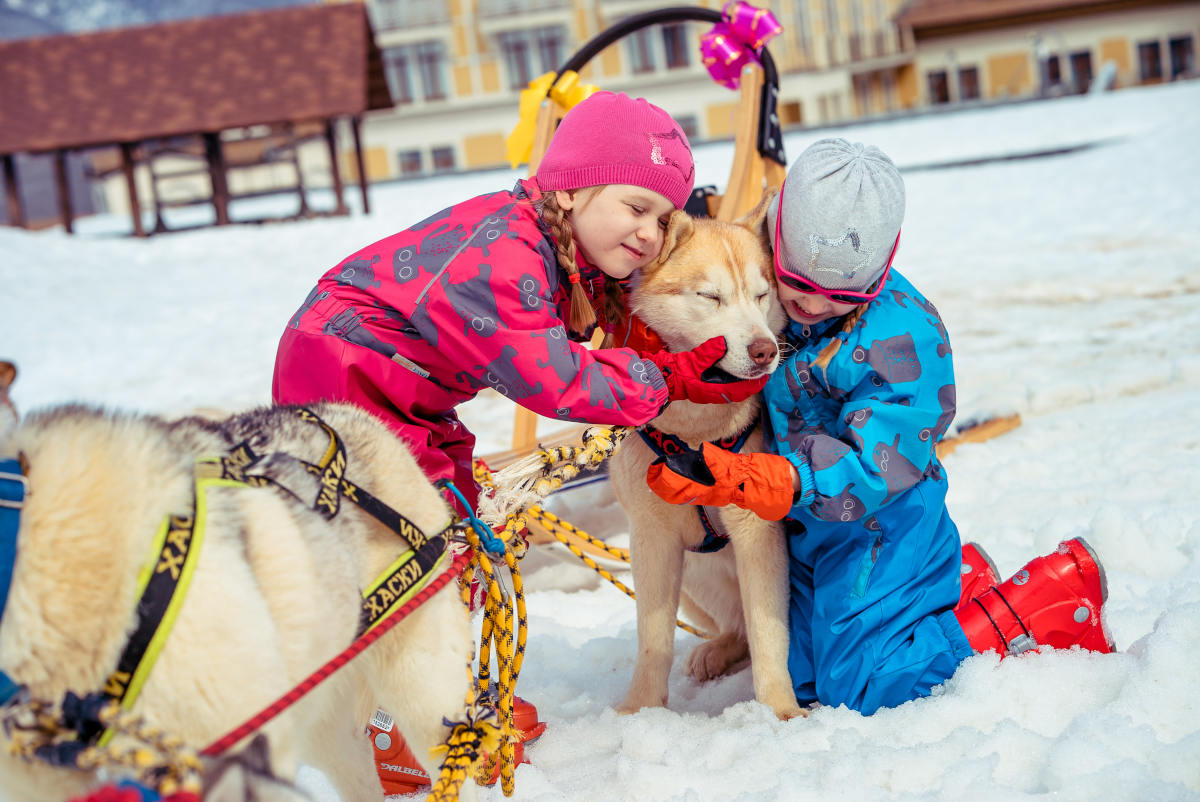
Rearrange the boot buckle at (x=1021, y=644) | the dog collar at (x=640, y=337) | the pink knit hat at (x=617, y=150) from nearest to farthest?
1. the pink knit hat at (x=617, y=150)
2. the boot buckle at (x=1021, y=644)
3. the dog collar at (x=640, y=337)

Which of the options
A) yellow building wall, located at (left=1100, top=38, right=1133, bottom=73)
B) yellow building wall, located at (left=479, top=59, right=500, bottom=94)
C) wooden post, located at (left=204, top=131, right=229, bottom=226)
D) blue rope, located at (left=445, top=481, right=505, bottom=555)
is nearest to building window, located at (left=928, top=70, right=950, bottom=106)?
yellow building wall, located at (left=1100, top=38, right=1133, bottom=73)

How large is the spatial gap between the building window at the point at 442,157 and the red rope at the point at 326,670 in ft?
105

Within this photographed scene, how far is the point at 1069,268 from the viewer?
8.01 meters

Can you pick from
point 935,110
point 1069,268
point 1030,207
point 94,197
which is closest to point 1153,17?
point 935,110

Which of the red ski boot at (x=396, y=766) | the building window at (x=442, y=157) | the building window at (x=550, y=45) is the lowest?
the red ski boot at (x=396, y=766)

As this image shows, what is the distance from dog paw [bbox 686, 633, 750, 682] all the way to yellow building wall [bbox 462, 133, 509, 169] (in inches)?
1193

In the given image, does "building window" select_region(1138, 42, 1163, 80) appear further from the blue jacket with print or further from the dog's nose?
the dog's nose

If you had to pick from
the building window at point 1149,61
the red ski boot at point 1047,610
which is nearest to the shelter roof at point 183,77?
the red ski boot at point 1047,610

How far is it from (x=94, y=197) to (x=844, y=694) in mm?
37262

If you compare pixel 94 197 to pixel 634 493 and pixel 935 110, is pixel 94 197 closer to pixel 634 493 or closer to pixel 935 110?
pixel 935 110

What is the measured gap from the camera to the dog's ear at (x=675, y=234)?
7.58 feet

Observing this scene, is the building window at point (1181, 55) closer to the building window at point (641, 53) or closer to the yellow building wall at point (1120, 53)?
the yellow building wall at point (1120, 53)

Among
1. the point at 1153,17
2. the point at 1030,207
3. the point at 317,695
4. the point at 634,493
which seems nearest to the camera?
the point at 317,695

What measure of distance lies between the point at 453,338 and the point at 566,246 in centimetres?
35
